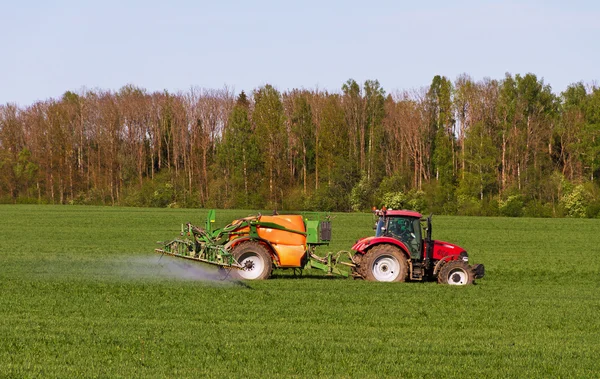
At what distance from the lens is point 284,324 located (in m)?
13.4

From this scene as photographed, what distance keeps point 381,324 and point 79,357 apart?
5.07 meters

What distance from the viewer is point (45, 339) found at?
1162 cm

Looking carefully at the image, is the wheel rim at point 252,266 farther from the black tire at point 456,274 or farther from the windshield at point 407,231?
the black tire at point 456,274

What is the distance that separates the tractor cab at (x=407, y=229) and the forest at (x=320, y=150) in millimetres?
50765

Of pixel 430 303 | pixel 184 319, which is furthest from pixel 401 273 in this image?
pixel 184 319

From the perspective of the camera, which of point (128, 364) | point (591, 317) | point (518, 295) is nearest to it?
point (128, 364)

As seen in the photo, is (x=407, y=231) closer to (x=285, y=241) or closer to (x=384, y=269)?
(x=384, y=269)

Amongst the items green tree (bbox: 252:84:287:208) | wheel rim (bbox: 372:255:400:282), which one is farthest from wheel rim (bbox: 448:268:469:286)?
green tree (bbox: 252:84:287:208)

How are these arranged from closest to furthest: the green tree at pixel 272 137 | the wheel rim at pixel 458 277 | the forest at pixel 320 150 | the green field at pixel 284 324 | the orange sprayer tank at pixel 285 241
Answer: the green field at pixel 284 324, the wheel rim at pixel 458 277, the orange sprayer tank at pixel 285 241, the forest at pixel 320 150, the green tree at pixel 272 137

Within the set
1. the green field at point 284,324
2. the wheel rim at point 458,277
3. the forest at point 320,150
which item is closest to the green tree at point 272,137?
the forest at point 320,150

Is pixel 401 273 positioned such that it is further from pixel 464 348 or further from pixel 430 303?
pixel 464 348

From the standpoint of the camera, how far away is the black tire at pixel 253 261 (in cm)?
1934

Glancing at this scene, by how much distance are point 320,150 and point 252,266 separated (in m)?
68.0

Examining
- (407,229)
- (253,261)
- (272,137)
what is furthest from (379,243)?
(272,137)
